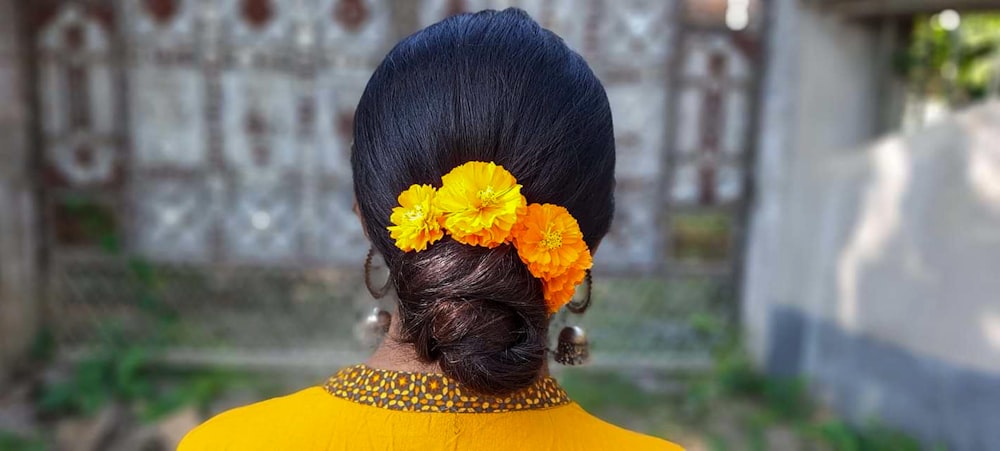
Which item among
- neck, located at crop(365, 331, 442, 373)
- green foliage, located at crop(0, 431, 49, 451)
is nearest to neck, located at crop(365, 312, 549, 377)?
neck, located at crop(365, 331, 442, 373)

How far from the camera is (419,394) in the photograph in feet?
3.29

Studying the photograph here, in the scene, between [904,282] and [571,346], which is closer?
[571,346]

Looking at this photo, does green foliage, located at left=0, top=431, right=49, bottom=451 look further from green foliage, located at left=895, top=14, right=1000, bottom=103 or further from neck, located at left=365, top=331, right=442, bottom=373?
green foliage, located at left=895, top=14, right=1000, bottom=103

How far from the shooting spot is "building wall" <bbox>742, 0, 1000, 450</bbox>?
2.77 m

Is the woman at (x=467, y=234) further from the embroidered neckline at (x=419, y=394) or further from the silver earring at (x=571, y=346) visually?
the silver earring at (x=571, y=346)

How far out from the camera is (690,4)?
4012 millimetres

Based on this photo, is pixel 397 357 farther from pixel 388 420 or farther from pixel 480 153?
pixel 480 153

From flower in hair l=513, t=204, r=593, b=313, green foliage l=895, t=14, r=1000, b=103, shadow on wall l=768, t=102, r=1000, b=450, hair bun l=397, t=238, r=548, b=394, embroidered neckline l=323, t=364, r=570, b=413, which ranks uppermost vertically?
green foliage l=895, t=14, r=1000, b=103

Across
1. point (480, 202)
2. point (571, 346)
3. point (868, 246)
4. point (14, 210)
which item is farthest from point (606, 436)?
point (14, 210)

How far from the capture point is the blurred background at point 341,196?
Answer: 378 centimetres

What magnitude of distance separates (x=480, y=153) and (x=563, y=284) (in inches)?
8.6

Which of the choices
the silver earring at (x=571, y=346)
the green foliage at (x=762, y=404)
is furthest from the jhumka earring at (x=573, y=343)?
the green foliage at (x=762, y=404)

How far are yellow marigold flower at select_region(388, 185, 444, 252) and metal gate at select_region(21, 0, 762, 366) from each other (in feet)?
10.4

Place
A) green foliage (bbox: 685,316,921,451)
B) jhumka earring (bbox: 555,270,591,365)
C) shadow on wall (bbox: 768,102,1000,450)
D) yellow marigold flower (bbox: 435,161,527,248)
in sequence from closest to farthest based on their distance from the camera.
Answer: yellow marigold flower (bbox: 435,161,527,248) < jhumka earring (bbox: 555,270,591,365) < shadow on wall (bbox: 768,102,1000,450) < green foliage (bbox: 685,316,921,451)
